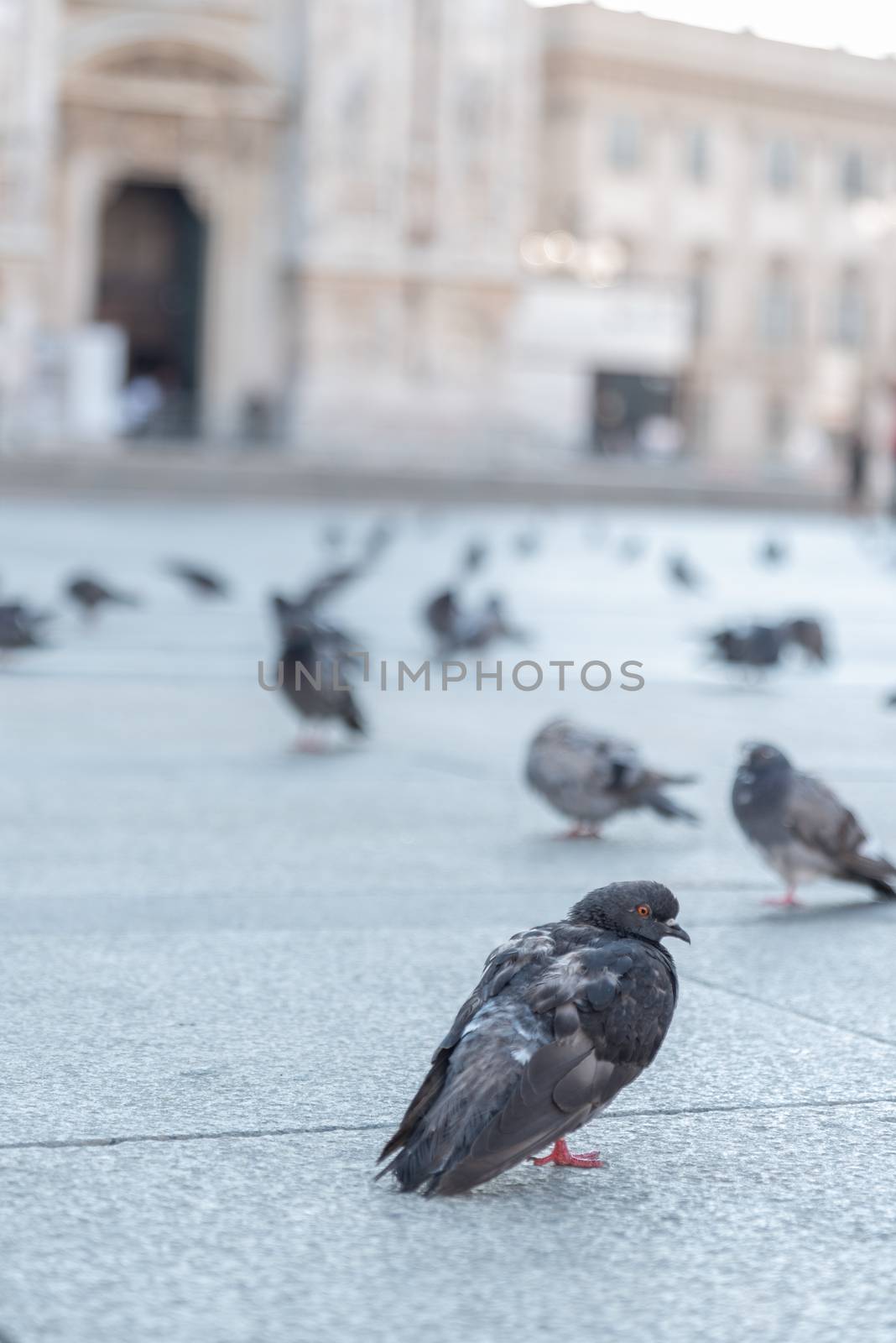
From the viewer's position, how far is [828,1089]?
3.45m

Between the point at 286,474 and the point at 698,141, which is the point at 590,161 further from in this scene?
the point at 286,474

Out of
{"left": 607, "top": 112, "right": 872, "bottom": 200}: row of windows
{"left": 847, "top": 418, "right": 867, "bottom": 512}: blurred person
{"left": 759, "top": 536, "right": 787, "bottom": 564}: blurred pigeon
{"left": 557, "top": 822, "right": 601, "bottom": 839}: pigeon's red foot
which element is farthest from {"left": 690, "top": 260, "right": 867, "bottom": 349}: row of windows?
{"left": 557, "top": 822, "right": 601, "bottom": 839}: pigeon's red foot

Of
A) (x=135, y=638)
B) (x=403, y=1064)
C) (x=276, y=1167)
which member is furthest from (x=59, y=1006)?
(x=135, y=638)

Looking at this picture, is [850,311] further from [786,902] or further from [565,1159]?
[565,1159]

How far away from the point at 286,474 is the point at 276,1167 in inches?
1128

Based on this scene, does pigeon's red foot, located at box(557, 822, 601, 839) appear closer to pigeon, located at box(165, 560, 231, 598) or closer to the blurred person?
pigeon, located at box(165, 560, 231, 598)

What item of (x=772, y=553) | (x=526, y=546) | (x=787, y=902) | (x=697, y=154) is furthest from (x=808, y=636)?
(x=697, y=154)

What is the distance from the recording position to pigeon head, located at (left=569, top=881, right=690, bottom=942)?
2.94m

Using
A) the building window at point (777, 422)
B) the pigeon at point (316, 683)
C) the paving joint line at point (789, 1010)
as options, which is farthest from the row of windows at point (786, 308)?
the paving joint line at point (789, 1010)

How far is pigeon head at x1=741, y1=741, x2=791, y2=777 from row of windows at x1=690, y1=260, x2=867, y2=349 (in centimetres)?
5694

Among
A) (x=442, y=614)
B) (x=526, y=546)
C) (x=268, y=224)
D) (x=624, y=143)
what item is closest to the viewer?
(x=442, y=614)

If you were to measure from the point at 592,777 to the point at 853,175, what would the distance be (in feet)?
203

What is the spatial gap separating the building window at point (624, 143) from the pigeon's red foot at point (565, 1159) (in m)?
57.6

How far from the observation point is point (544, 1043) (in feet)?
9.03
